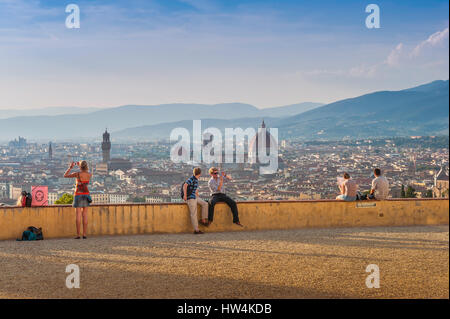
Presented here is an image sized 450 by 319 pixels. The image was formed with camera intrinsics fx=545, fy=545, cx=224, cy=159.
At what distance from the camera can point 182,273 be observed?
685 cm

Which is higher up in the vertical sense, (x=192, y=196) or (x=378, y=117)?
(x=378, y=117)

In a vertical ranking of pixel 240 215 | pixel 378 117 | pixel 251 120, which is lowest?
pixel 240 215

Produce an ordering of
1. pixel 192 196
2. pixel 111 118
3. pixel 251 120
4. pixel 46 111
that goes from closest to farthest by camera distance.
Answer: pixel 192 196, pixel 46 111, pixel 251 120, pixel 111 118

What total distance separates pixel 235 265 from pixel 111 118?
3506 inches

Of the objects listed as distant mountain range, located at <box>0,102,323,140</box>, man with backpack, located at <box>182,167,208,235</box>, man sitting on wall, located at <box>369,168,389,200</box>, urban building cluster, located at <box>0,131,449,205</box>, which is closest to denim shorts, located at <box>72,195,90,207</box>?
man with backpack, located at <box>182,167,208,235</box>

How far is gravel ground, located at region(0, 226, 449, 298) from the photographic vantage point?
5941 mm

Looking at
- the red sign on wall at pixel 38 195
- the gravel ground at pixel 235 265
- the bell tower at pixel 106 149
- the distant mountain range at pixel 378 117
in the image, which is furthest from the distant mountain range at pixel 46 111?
the gravel ground at pixel 235 265

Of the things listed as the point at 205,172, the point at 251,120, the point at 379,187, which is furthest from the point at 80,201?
the point at 251,120

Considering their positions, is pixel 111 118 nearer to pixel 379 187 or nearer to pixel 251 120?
pixel 251 120

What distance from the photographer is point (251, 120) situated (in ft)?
305

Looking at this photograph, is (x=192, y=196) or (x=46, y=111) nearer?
(x=192, y=196)

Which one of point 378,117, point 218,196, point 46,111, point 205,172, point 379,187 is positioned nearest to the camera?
point 218,196

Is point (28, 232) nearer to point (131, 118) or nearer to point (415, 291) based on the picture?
point (415, 291)

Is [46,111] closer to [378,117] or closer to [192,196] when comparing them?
[192,196]
